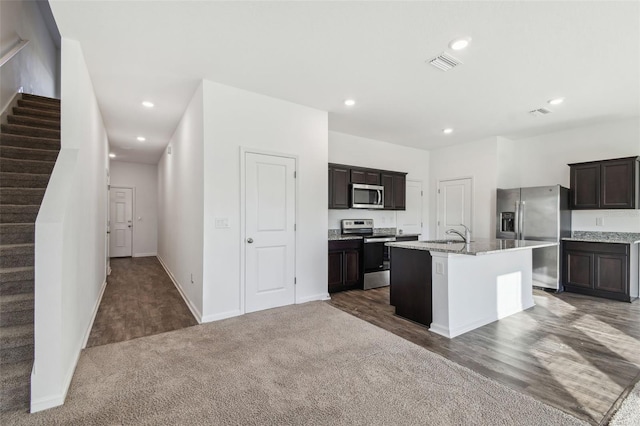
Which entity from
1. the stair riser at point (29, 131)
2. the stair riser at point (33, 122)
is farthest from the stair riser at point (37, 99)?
the stair riser at point (29, 131)

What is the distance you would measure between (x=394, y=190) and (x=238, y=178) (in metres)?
3.40

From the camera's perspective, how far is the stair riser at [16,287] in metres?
2.42

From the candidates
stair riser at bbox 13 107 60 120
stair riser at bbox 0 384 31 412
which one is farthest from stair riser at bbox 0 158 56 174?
stair riser at bbox 0 384 31 412

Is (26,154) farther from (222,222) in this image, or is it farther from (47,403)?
(47,403)

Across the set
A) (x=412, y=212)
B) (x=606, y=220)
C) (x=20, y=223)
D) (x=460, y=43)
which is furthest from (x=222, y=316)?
(x=606, y=220)

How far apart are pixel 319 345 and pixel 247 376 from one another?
2.49 feet

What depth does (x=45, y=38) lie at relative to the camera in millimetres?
5312

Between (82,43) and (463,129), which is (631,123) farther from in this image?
(82,43)

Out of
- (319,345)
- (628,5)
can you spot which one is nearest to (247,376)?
(319,345)

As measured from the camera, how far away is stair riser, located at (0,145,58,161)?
3.39m

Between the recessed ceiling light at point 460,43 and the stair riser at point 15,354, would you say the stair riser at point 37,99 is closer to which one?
the stair riser at point 15,354

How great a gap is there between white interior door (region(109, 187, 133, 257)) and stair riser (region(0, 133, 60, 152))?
4776mm

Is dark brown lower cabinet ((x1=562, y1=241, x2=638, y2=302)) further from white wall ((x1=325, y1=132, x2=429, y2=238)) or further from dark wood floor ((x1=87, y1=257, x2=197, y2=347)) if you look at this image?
dark wood floor ((x1=87, y1=257, x2=197, y2=347))

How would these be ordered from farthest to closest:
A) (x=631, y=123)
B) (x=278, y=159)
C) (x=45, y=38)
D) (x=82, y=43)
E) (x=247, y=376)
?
(x=45, y=38)
(x=631, y=123)
(x=278, y=159)
(x=82, y=43)
(x=247, y=376)
